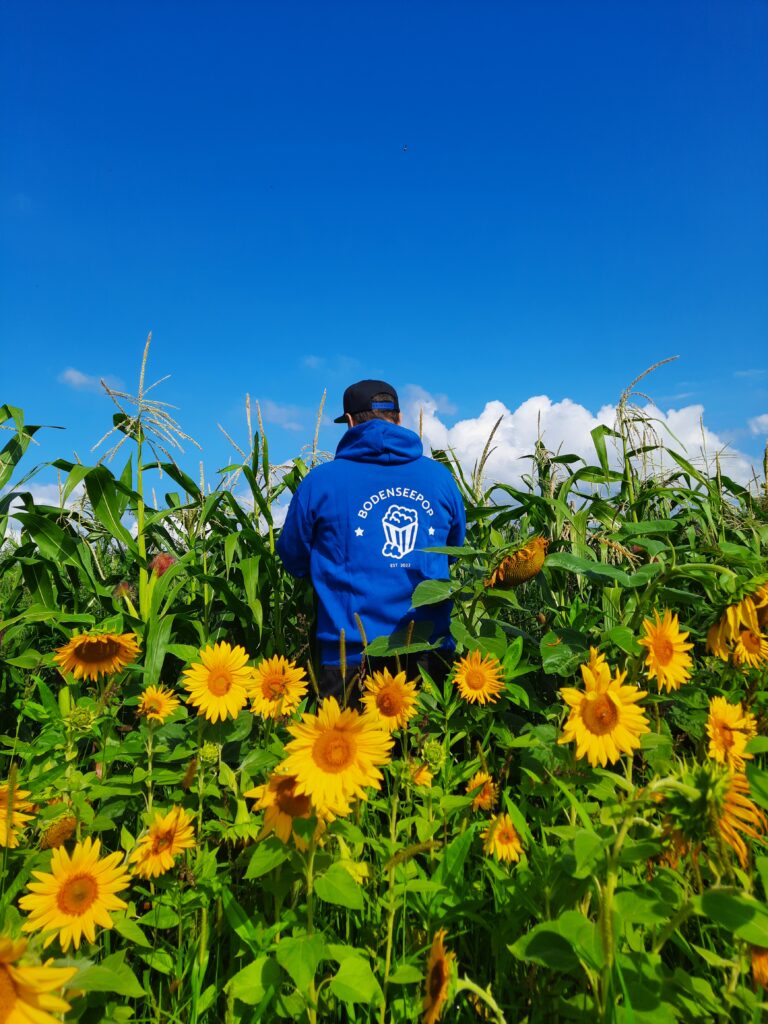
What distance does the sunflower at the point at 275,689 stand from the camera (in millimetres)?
1748

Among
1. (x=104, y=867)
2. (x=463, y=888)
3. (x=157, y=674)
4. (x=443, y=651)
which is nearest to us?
(x=104, y=867)

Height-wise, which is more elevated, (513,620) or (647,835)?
(513,620)

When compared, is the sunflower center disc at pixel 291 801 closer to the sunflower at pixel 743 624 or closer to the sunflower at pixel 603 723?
the sunflower at pixel 603 723

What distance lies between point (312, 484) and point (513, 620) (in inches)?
63.4

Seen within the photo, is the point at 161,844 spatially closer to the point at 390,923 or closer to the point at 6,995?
the point at 390,923

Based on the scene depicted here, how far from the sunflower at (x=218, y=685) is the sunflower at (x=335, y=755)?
2.02 feet

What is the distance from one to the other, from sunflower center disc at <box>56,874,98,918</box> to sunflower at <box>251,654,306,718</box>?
1.97 feet

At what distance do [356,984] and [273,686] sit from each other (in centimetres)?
79

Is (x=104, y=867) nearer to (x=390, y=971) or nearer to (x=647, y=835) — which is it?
(x=390, y=971)

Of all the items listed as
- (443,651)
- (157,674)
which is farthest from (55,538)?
(443,651)

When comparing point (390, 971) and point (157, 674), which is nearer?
point (390, 971)

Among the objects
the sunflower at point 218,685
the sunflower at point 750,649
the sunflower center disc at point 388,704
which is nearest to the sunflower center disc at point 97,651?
the sunflower at point 218,685

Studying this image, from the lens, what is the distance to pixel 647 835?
1385mm

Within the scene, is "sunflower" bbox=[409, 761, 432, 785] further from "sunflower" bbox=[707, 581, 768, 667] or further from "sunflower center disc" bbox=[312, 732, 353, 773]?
"sunflower" bbox=[707, 581, 768, 667]
